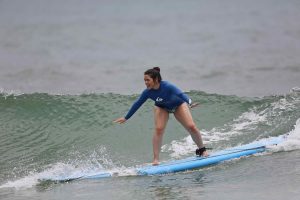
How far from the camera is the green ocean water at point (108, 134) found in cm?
884

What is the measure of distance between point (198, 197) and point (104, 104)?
9.60m

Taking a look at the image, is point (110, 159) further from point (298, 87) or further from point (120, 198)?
point (298, 87)

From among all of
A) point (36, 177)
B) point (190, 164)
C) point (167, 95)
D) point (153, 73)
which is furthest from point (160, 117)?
point (36, 177)

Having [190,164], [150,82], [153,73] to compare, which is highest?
[153,73]

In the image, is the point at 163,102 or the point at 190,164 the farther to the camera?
the point at 163,102

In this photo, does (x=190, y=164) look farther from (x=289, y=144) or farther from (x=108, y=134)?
(x=108, y=134)

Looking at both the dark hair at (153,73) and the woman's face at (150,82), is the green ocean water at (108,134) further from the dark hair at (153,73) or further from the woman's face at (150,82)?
the dark hair at (153,73)

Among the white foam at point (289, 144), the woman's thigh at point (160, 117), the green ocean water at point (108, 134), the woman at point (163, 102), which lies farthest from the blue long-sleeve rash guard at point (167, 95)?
the white foam at point (289, 144)

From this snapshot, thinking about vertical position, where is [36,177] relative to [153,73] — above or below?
below

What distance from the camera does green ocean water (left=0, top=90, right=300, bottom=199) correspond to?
348 inches

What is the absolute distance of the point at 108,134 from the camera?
13.6 metres

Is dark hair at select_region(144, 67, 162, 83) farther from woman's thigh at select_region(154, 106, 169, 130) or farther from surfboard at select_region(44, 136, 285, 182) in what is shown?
surfboard at select_region(44, 136, 285, 182)

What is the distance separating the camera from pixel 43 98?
16734 millimetres

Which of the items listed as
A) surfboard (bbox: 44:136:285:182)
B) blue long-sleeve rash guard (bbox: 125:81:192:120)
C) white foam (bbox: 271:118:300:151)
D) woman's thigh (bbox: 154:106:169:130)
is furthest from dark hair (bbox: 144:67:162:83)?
white foam (bbox: 271:118:300:151)
